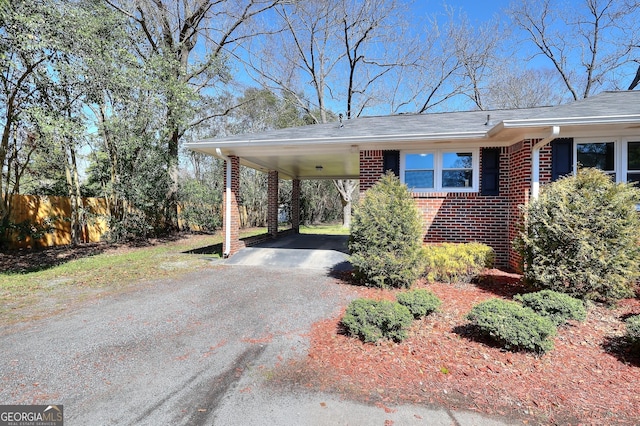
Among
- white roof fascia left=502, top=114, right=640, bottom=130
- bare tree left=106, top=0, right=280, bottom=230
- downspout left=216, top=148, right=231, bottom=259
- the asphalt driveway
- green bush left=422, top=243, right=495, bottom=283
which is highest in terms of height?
bare tree left=106, top=0, right=280, bottom=230

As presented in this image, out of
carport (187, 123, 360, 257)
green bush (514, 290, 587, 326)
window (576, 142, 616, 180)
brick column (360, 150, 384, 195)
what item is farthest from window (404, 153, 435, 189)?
green bush (514, 290, 587, 326)

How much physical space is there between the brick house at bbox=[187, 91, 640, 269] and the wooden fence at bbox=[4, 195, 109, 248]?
6.52 meters

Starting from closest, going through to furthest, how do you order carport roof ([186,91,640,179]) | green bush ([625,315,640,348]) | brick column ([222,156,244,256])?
green bush ([625,315,640,348])
carport roof ([186,91,640,179])
brick column ([222,156,244,256])

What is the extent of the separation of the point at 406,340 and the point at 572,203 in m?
3.39

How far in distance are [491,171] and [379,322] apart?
18.1 feet

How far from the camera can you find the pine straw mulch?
2.44m

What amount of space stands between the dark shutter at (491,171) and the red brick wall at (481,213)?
9cm

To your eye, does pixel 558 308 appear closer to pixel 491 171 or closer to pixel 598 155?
pixel 491 171

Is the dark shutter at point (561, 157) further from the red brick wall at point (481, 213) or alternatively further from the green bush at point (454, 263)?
the green bush at point (454, 263)

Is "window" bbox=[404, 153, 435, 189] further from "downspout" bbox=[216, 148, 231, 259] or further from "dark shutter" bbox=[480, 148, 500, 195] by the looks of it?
"downspout" bbox=[216, 148, 231, 259]

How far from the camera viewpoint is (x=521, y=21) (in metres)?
19.6

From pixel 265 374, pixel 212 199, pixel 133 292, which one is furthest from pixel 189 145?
pixel 212 199

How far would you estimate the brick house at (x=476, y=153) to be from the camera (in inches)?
244

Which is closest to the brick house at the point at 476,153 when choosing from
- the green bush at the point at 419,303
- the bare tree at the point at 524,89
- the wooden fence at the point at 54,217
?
the green bush at the point at 419,303
